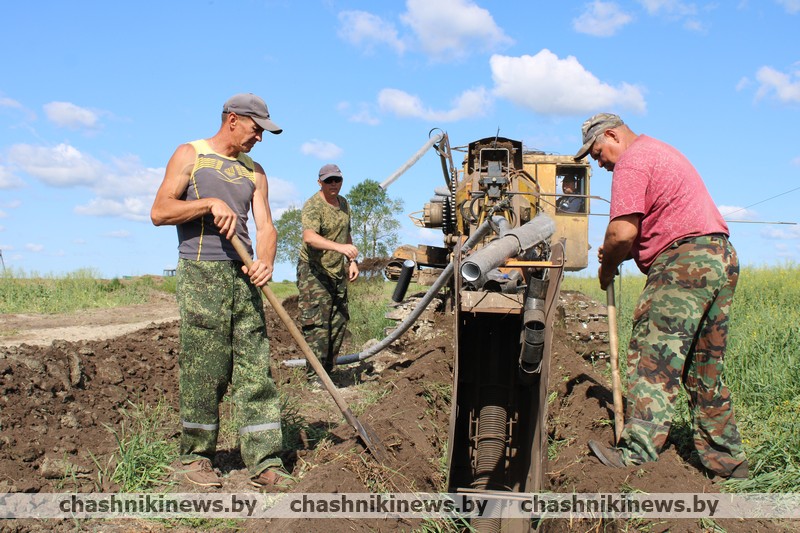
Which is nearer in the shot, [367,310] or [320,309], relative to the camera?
[320,309]

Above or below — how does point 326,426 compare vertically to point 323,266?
below

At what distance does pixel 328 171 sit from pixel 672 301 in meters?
4.24

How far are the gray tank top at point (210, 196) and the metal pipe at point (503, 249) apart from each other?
147 centimetres

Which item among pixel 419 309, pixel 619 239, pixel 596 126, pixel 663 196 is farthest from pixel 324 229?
pixel 663 196

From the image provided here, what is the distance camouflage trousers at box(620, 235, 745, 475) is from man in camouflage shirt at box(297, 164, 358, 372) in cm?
368

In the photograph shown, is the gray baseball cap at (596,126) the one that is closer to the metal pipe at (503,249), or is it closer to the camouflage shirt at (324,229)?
the metal pipe at (503,249)

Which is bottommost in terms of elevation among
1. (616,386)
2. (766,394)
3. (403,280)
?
(766,394)

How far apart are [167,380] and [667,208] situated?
15.2 feet

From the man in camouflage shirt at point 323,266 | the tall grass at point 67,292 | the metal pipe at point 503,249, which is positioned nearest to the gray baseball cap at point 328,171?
the man in camouflage shirt at point 323,266

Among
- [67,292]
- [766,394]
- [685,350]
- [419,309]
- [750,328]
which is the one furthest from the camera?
[67,292]

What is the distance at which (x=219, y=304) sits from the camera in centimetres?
421

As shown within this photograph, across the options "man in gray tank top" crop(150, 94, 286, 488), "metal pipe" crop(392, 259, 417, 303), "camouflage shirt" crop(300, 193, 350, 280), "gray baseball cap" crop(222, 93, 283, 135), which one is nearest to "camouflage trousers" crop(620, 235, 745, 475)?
"man in gray tank top" crop(150, 94, 286, 488)

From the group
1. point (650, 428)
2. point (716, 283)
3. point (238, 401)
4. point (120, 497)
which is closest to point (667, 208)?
point (716, 283)

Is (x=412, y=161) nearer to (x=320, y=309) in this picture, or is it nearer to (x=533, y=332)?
(x=320, y=309)
